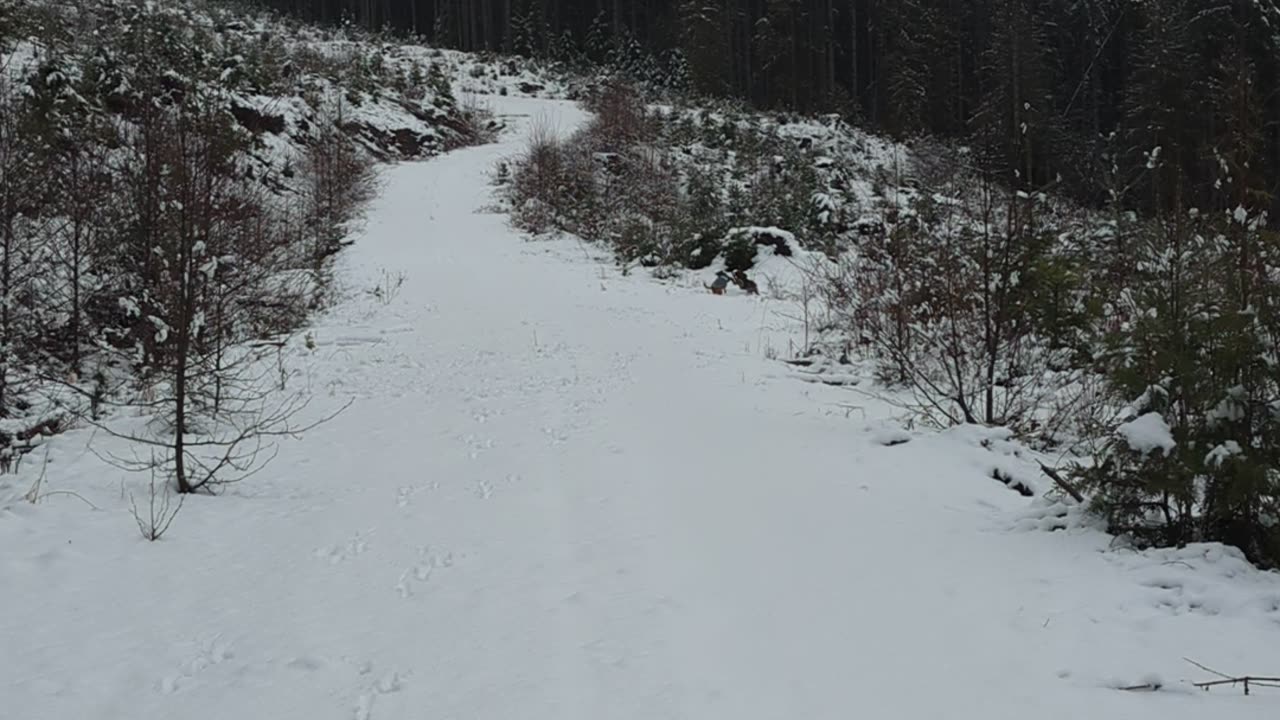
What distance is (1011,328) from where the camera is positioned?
6645 mm

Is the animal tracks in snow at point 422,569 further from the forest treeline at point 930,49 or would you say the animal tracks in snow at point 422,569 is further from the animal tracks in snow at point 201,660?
the forest treeline at point 930,49

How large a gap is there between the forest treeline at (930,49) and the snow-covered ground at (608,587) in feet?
57.6

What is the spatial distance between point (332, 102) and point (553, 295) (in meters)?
15.2

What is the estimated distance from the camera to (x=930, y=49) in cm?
3709

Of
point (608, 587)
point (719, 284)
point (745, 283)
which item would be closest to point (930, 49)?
point (745, 283)

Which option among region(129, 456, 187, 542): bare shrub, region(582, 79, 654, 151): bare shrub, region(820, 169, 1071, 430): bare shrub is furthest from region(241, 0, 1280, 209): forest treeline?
region(129, 456, 187, 542): bare shrub

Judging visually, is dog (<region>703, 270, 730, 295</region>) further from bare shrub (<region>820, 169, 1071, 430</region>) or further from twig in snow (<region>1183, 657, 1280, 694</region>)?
twig in snow (<region>1183, 657, 1280, 694</region>)

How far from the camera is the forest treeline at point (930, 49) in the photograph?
25156 millimetres

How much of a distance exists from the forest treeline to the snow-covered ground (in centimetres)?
1756

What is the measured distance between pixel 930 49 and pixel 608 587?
129 ft

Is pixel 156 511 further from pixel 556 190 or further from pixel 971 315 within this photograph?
pixel 556 190

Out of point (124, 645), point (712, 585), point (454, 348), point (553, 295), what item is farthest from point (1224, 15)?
point (124, 645)

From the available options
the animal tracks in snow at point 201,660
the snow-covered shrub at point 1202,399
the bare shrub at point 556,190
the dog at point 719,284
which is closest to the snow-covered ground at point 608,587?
the animal tracks in snow at point 201,660

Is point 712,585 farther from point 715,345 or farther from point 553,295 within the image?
point 553,295
